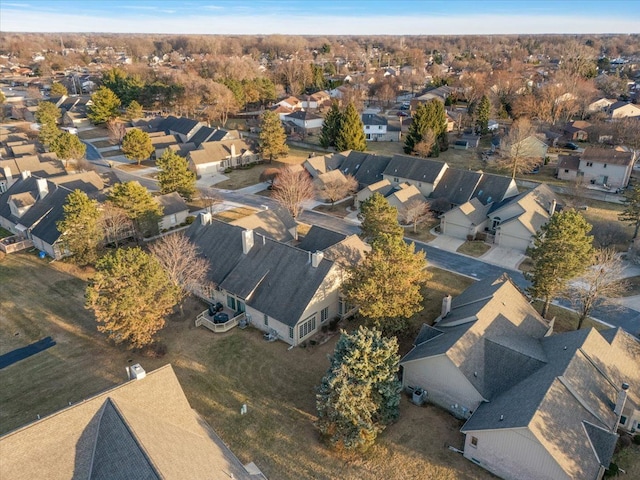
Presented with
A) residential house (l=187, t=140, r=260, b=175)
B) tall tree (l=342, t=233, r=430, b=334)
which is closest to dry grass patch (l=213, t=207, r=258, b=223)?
residential house (l=187, t=140, r=260, b=175)

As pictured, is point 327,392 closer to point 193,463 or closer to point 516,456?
point 193,463

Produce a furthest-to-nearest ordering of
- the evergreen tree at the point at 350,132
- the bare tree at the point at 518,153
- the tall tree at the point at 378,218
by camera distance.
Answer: the evergreen tree at the point at 350,132
the bare tree at the point at 518,153
the tall tree at the point at 378,218

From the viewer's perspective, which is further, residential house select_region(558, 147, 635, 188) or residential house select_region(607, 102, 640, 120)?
residential house select_region(607, 102, 640, 120)

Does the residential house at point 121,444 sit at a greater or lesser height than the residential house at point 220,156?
greater

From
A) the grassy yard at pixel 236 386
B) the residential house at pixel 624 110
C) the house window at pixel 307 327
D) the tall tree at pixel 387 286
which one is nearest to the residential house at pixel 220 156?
the grassy yard at pixel 236 386

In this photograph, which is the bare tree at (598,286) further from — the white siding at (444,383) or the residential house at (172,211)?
the residential house at (172,211)

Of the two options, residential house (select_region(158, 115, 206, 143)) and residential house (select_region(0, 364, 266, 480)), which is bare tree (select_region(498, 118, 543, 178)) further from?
residential house (select_region(0, 364, 266, 480))

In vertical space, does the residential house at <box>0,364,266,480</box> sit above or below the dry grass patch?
above

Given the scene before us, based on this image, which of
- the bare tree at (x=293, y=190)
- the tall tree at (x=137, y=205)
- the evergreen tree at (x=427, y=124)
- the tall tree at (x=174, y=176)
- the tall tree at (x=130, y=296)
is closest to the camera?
the tall tree at (x=130, y=296)

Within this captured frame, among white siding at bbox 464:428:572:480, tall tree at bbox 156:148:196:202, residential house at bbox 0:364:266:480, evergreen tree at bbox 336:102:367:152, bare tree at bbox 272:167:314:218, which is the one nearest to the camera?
residential house at bbox 0:364:266:480
